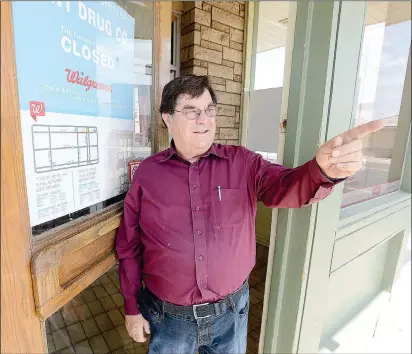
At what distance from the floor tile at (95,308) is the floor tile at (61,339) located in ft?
0.80

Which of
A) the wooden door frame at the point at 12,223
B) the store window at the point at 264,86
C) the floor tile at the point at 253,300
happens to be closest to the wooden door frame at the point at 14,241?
the wooden door frame at the point at 12,223

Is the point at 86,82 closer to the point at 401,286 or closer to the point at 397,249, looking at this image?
the point at 397,249

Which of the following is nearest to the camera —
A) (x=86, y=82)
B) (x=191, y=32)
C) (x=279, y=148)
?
(x=86, y=82)

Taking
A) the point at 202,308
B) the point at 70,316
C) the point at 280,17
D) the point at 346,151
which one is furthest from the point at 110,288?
the point at 280,17

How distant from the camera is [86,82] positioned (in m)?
0.80

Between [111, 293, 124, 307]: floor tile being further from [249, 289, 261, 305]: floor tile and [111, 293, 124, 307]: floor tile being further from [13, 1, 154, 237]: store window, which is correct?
[13, 1, 154, 237]: store window

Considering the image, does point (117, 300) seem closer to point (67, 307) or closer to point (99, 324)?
point (99, 324)

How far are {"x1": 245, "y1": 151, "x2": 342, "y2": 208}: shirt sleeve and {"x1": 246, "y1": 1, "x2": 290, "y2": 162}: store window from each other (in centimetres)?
143

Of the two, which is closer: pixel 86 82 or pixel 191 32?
pixel 86 82

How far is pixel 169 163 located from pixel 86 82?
44 centimetres

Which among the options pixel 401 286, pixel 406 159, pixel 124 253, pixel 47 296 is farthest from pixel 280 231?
pixel 401 286

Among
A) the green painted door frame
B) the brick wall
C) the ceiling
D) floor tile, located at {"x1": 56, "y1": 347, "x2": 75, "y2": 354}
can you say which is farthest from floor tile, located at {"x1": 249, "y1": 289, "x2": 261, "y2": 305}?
the ceiling

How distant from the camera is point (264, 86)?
266cm

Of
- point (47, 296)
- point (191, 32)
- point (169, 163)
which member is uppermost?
point (191, 32)
